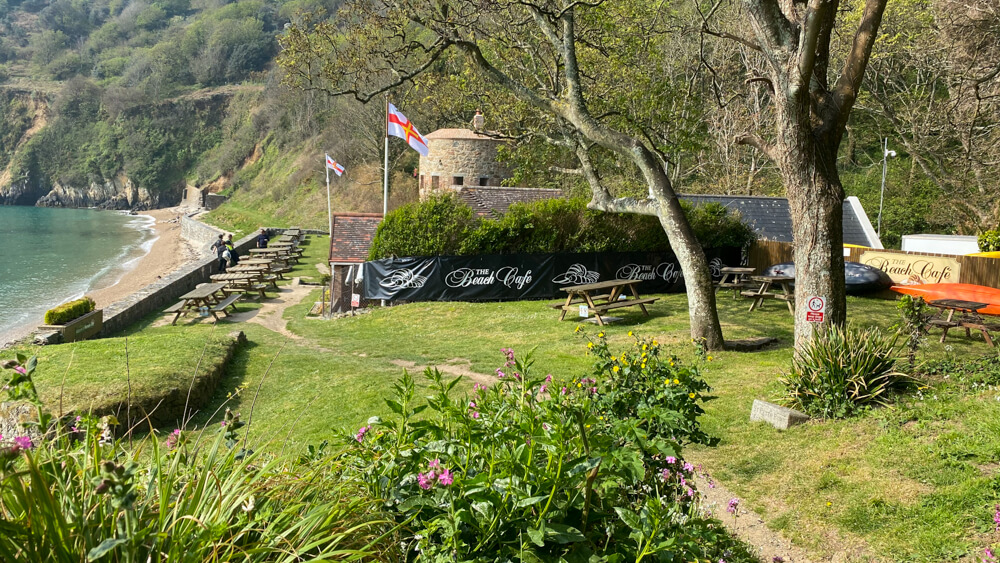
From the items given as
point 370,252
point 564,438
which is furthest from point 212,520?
point 370,252

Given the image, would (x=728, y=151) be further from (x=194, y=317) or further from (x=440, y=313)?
(x=194, y=317)

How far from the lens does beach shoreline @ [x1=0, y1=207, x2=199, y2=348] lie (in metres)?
23.9

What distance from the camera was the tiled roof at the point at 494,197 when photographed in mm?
22203

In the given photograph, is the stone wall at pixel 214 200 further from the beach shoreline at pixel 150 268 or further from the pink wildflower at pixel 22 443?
the pink wildflower at pixel 22 443

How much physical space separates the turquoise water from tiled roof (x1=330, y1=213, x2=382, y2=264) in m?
10.5

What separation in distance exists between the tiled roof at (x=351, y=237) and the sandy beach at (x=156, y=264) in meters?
11.0

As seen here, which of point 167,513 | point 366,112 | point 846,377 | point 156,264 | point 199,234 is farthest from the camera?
point 199,234

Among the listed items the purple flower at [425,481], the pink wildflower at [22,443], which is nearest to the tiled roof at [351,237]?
the purple flower at [425,481]

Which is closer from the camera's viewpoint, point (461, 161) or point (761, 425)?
point (761, 425)

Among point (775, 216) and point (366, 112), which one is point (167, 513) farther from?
point (366, 112)

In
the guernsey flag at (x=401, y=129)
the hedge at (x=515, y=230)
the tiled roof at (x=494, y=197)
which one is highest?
the guernsey flag at (x=401, y=129)

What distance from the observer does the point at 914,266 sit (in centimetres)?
1647

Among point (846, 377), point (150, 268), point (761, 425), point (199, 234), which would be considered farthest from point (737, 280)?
point (199, 234)

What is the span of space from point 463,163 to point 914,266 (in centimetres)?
2344
